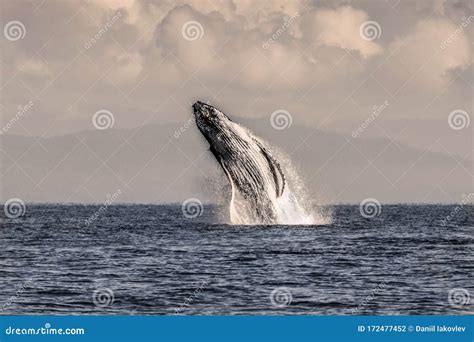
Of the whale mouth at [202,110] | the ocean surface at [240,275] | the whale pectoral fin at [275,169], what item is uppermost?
the whale mouth at [202,110]

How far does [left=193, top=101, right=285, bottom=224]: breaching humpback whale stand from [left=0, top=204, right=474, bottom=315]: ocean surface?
2.59 metres

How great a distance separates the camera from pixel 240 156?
51438mm

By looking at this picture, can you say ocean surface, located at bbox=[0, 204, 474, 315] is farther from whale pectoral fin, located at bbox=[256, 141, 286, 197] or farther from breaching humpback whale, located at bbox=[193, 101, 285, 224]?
whale pectoral fin, located at bbox=[256, 141, 286, 197]

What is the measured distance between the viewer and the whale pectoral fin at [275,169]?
171 ft

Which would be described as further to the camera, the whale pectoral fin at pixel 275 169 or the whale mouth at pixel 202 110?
the whale pectoral fin at pixel 275 169

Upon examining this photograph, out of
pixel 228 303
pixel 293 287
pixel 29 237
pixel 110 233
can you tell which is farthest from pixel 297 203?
pixel 228 303

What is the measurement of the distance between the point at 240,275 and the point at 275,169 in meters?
19.1

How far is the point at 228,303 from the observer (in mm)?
27453

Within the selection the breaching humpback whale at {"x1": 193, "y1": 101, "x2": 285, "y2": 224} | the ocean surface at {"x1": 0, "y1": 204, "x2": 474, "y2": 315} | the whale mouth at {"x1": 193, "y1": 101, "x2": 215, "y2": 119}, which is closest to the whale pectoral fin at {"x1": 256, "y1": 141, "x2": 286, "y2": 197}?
the breaching humpback whale at {"x1": 193, "y1": 101, "x2": 285, "y2": 224}

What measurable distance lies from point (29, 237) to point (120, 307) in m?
34.4

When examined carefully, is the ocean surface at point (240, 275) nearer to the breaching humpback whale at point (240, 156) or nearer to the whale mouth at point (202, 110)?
the breaching humpback whale at point (240, 156)

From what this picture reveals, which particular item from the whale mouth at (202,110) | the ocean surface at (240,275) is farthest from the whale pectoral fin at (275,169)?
the whale mouth at (202,110)

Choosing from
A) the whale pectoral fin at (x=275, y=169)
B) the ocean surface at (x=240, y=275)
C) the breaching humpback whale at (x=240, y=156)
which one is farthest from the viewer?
the whale pectoral fin at (x=275, y=169)

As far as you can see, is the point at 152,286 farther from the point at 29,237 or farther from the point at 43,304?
the point at 29,237
